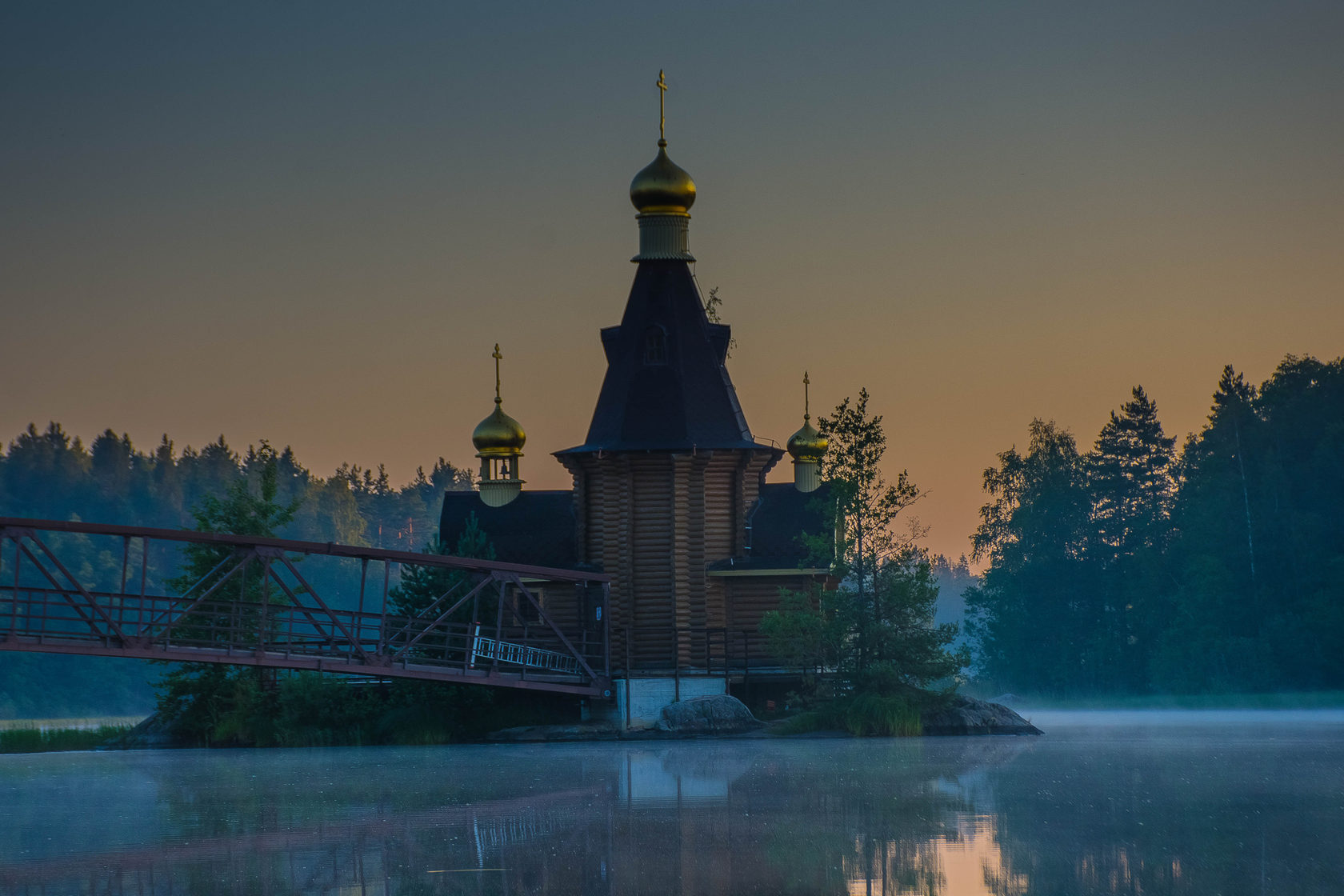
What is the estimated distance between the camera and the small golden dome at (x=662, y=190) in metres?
39.1

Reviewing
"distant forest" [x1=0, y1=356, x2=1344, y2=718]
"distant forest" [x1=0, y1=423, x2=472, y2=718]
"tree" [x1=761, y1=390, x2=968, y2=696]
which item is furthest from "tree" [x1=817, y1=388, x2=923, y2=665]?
"distant forest" [x1=0, y1=423, x2=472, y2=718]

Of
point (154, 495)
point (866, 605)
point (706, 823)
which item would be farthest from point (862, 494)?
point (154, 495)

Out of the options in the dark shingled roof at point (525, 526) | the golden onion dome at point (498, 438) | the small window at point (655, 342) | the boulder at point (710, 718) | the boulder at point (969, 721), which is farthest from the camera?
the golden onion dome at point (498, 438)

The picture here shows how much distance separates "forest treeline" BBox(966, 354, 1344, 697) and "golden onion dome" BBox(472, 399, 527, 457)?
23.3 metres

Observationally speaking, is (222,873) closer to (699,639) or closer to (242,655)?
(242,655)

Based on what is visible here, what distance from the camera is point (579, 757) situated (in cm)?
2648

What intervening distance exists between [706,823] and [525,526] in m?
26.1

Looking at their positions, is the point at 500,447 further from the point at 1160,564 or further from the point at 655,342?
the point at 1160,564

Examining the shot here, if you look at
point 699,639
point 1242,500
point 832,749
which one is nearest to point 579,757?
point 832,749

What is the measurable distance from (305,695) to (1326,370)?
35288 mm

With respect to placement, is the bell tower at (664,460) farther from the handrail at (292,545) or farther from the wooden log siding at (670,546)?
the handrail at (292,545)

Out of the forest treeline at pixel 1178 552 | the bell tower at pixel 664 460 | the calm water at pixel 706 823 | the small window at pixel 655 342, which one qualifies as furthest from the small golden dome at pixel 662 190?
the forest treeline at pixel 1178 552

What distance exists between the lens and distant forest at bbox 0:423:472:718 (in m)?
87.1

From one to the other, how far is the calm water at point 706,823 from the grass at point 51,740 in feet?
28.8
